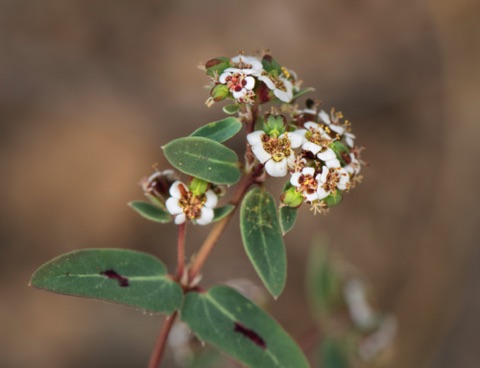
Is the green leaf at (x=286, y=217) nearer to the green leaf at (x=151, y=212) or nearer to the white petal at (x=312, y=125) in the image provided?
the white petal at (x=312, y=125)

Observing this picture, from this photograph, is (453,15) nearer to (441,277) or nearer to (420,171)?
(420,171)

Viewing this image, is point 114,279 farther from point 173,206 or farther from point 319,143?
point 319,143

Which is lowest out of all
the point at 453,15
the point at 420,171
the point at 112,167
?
the point at 112,167

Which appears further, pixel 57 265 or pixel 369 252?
pixel 369 252

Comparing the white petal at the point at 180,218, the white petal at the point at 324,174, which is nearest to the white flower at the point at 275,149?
the white petal at the point at 324,174

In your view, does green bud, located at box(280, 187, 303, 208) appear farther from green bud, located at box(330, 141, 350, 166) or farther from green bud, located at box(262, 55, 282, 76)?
green bud, located at box(262, 55, 282, 76)

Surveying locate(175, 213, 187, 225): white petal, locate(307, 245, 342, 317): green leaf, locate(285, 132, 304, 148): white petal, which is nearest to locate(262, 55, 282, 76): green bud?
locate(285, 132, 304, 148): white petal

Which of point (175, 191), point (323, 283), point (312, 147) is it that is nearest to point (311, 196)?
point (312, 147)

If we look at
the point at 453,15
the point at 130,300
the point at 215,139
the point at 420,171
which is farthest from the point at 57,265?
the point at 453,15
